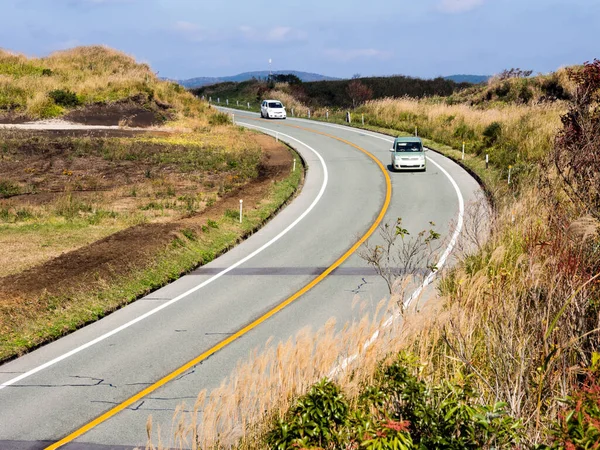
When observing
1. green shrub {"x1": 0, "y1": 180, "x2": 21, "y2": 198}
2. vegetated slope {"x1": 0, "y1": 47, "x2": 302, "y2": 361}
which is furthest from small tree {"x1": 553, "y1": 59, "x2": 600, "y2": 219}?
green shrub {"x1": 0, "y1": 180, "x2": 21, "y2": 198}

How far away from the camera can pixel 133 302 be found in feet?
55.3

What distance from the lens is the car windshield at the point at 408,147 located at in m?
34.2

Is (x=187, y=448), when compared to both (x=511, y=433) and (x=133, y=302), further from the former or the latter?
(x=133, y=302)

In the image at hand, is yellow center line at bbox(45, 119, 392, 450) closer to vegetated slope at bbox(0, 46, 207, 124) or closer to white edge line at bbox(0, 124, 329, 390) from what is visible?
white edge line at bbox(0, 124, 329, 390)

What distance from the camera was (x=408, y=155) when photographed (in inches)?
1331

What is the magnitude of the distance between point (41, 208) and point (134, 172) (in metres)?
9.13

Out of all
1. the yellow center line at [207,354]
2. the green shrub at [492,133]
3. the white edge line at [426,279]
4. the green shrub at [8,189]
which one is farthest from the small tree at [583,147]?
the green shrub at [8,189]

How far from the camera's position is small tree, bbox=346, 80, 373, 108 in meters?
95.9

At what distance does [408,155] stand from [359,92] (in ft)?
217

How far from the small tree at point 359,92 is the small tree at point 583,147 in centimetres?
8137

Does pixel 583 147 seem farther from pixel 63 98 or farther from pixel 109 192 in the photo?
pixel 63 98

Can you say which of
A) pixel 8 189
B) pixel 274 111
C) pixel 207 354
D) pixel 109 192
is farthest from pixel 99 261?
pixel 274 111

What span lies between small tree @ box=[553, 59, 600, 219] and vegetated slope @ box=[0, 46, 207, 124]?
4214cm

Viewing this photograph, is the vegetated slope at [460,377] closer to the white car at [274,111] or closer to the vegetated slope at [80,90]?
the vegetated slope at [80,90]
